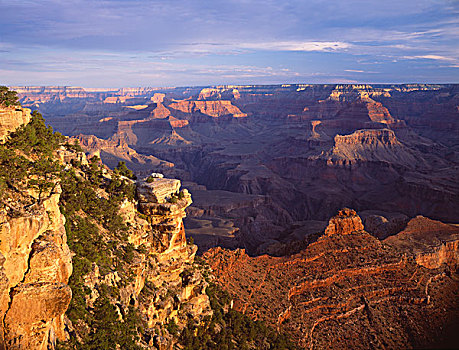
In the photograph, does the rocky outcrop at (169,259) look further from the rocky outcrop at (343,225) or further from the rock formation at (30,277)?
the rocky outcrop at (343,225)

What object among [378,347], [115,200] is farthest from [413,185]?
[115,200]

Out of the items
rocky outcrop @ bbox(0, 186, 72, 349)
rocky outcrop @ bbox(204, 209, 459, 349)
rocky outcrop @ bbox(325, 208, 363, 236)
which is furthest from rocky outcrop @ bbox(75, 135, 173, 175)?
rocky outcrop @ bbox(0, 186, 72, 349)

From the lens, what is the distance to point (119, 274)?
22.2 m

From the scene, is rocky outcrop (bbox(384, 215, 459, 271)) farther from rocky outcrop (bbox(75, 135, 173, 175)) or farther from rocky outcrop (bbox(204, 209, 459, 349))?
rocky outcrop (bbox(75, 135, 173, 175))

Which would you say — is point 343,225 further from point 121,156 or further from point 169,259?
point 121,156

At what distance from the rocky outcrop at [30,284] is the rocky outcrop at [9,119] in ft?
28.0

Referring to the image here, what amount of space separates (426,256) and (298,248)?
19.8 m

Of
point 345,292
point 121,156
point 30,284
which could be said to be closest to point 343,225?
point 345,292

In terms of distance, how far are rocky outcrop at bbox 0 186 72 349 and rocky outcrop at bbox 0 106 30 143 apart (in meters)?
8.54

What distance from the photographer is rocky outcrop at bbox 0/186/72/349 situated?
1363 cm

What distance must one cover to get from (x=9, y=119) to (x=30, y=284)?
42.7 feet

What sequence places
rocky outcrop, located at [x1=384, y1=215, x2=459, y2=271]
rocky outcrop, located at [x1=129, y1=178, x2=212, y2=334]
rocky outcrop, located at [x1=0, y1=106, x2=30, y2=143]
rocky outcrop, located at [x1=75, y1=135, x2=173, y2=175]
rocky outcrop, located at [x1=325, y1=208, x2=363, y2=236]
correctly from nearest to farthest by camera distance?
1. rocky outcrop, located at [x1=0, y1=106, x2=30, y2=143]
2. rocky outcrop, located at [x1=129, y1=178, x2=212, y2=334]
3. rocky outcrop, located at [x1=325, y1=208, x2=363, y2=236]
4. rocky outcrop, located at [x1=384, y1=215, x2=459, y2=271]
5. rocky outcrop, located at [x1=75, y1=135, x2=173, y2=175]

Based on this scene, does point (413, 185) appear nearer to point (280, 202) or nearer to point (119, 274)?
point (280, 202)

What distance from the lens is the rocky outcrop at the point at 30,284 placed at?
13.6m
